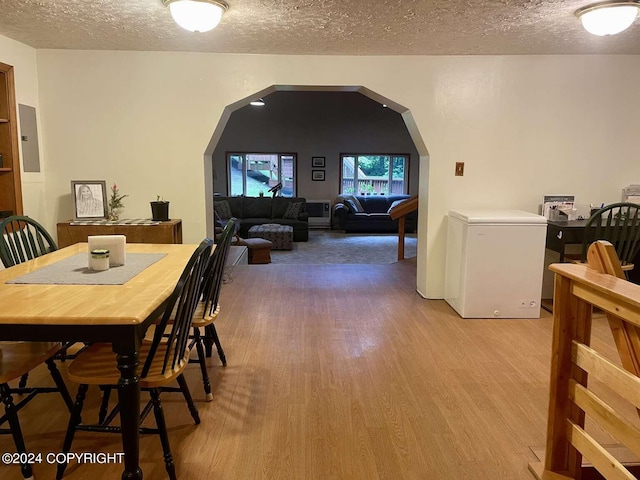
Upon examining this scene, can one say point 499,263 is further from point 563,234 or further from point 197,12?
point 197,12

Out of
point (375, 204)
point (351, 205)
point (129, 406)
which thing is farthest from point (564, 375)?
point (375, 204)

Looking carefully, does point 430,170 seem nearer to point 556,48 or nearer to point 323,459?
point 556,48

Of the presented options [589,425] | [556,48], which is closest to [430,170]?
[556,48]

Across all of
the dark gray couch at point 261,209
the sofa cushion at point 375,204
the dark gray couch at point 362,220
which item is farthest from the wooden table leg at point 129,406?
the sofa cushion at point 375,204

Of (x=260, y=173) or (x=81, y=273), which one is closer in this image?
(x=81, y=273)

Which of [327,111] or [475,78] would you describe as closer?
[475,78]

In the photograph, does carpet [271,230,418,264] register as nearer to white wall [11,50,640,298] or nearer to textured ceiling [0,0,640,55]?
white wall [11,50,640,298]

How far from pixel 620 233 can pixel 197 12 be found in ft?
11.4

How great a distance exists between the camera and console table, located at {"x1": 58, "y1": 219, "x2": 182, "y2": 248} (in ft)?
12.4

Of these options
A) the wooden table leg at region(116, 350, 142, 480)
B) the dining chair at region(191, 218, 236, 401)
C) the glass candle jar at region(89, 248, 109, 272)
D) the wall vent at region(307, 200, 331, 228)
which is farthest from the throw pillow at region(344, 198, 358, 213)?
the wooden table leg at region(116, 350, 142, 480)

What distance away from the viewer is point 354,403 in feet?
7.91

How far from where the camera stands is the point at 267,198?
10234 millimetres

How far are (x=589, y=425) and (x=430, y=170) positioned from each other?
7.80 ft

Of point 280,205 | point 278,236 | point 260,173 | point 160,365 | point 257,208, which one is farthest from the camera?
point 260,173
